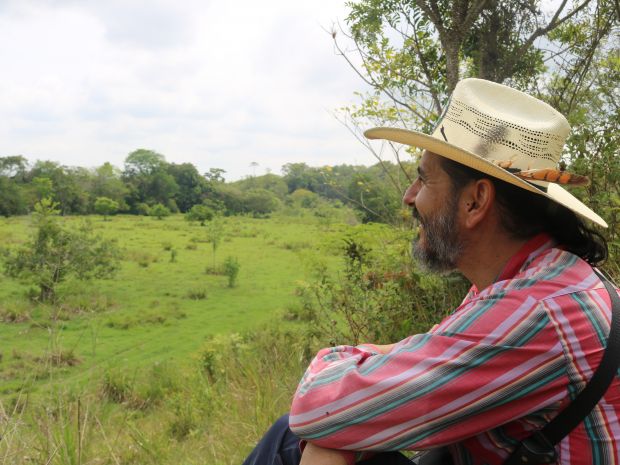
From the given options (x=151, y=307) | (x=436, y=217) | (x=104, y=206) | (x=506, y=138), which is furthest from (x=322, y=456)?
(x=104, y=206)

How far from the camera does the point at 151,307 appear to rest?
12297 mm

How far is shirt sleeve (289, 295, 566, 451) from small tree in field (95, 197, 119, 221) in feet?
117

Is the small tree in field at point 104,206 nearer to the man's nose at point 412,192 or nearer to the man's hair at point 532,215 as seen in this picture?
the man's nose at point 412,192

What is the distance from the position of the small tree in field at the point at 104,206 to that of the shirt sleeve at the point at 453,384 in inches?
1404

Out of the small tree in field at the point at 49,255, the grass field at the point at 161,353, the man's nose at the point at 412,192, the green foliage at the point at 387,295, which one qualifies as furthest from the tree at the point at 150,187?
the man's nose at the point at 412,192

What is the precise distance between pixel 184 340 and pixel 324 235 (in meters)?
6.50

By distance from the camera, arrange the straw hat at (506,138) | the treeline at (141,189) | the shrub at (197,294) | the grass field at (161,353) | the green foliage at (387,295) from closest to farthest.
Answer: the straw hat at (506,138) → the grass field at (161,353) → the green foliage at (387,295) → the shrub at (197,294) → the treeline at (141,189)

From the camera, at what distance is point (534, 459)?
932 mm

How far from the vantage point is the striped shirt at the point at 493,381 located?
916mm

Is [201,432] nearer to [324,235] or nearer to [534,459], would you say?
[324,235]

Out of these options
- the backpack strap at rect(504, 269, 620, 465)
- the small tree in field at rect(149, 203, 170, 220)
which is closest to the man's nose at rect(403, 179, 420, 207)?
the backpack strap at rect(504, 269, 620, 465)

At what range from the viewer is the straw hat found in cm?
117

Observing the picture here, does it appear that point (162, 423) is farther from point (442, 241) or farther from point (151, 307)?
point (151, 307)

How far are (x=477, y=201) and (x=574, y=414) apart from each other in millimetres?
486
